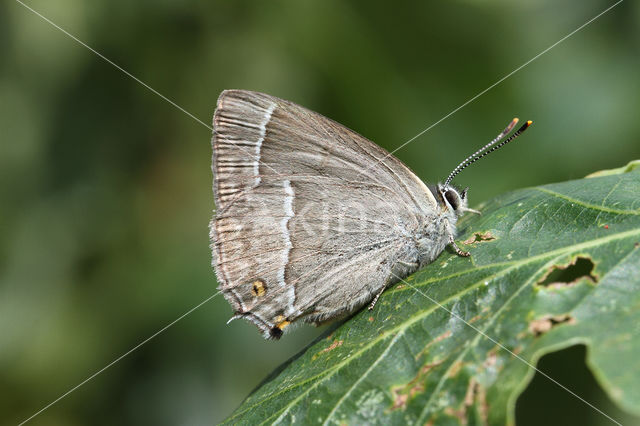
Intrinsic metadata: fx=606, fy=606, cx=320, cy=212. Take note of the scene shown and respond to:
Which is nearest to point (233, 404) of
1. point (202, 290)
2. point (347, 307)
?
point (202, 290)

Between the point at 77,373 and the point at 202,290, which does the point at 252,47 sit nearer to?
the point at 202,290

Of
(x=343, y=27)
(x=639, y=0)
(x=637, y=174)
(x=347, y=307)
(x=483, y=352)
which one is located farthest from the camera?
(x=343, y=27)

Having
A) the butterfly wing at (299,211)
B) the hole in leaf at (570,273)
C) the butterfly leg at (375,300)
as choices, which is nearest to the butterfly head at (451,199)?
Answer: the butterfly wing at (299,211)

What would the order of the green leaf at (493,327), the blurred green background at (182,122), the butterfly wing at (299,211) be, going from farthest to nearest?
the blurred green background at (182,122) → the butterfly wing at (299,211) → the green leaf at (493,327)

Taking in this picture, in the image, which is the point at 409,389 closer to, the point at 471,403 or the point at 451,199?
the point at 471,403

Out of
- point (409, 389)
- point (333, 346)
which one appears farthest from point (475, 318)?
point (333, 346)

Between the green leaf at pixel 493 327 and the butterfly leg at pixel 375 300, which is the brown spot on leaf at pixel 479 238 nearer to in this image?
the green leaf at pixel 493 327
